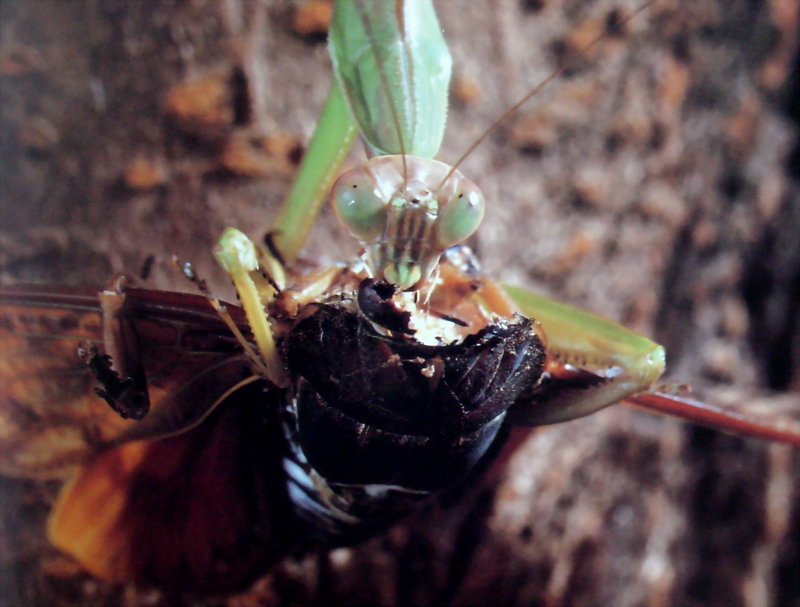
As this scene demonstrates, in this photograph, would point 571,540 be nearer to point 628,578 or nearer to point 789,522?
point 628,578

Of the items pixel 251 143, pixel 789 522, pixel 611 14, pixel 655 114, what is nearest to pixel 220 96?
pixel 251 143

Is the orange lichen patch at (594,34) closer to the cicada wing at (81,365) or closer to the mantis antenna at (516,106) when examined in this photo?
the mantis antenna at (516,106)

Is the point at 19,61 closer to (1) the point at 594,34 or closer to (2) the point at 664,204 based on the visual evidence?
(1) the point at 594,34

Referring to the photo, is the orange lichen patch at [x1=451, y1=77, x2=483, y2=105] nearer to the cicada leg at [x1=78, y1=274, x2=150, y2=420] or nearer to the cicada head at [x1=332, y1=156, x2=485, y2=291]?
the cicada head at [x1=332, y1=156, x2=485, y2=291]

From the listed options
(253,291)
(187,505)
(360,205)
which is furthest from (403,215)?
(187,505)

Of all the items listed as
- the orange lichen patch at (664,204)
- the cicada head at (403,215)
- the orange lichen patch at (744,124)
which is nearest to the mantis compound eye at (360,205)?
the cicada head at (403,215)
